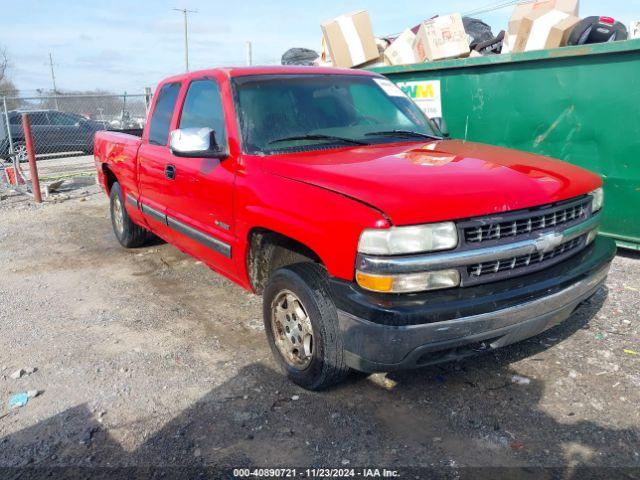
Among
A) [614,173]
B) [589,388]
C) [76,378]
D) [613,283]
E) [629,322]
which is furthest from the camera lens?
[614,173]

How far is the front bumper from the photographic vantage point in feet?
8.05

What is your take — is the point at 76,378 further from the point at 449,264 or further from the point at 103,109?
the point at 103,109

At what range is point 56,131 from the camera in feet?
50.5

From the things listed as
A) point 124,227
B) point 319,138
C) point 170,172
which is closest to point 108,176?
point 124,227

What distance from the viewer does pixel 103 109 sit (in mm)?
15773

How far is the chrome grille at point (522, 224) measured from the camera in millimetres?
2559

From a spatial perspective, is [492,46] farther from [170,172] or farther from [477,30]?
[170,172]

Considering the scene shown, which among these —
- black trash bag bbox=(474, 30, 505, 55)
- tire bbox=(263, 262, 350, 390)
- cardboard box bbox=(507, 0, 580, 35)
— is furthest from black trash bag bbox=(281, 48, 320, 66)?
tire bbox=(263, 262, 350, 390)

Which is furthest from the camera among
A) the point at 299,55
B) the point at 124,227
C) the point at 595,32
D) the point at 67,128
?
the point at 67,128

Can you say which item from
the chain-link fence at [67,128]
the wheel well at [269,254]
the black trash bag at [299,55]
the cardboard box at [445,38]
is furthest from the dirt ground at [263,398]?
the chain-link fence at [67,128]

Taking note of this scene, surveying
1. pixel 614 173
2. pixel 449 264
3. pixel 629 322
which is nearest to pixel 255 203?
pixel 449 264

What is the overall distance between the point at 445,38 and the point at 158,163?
12.3 feet

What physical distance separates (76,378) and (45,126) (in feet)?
45.7

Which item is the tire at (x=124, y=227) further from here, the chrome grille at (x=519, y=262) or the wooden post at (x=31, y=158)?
the chrome grille at (x=519, y=262)
